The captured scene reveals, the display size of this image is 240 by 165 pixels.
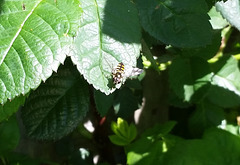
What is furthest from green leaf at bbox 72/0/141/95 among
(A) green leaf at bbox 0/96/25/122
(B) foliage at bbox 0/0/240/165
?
(A) green leaf at bbox 0/96/25/122

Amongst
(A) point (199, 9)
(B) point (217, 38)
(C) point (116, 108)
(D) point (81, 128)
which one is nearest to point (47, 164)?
(D) point (81, 128)

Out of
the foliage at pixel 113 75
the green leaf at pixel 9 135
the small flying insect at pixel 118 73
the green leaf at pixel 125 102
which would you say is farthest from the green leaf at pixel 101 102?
the green leaf at pixel 9 135

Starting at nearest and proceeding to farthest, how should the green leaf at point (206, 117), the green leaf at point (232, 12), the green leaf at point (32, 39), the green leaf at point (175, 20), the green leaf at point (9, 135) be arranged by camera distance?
1. the green leaf at point (32, 39)
2. the green leaf at point (175, 20)
3. the green leaf at point (232, 12)
4. the green leaf at point (9, 135)
5. the green leaf at point (206, 117)

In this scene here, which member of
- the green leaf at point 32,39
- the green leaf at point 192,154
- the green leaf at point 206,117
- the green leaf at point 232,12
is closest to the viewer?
the green leaf at point 32,39

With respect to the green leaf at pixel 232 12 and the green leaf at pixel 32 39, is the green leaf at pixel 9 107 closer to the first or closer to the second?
the green leaf at pixel 32 39

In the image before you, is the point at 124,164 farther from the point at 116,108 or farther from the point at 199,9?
the point at 199,9

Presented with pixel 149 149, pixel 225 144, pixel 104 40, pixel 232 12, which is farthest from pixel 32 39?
pixel 225 144

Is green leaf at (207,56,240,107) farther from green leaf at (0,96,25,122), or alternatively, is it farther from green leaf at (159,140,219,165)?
green leaf at (0,96,25,122)

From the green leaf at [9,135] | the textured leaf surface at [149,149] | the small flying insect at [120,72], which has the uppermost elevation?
the small flying insect at [120,72]

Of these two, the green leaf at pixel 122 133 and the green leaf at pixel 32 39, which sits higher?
the green leaf at pixel 32 39
